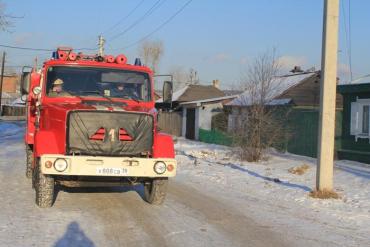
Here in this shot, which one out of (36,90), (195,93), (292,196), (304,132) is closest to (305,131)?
(304,132)

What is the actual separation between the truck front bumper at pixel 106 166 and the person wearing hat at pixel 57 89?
1881mm

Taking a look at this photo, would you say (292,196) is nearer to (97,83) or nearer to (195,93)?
(97,83)

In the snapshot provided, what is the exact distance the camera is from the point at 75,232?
737cm

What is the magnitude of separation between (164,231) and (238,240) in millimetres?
1065

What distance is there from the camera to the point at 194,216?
28.9 feet

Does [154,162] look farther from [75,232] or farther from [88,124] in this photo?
[75,232]

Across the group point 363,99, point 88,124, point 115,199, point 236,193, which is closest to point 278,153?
point 363,99

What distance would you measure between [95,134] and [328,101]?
5129 mm

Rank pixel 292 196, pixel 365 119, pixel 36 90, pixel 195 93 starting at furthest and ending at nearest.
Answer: pixel 195 93
pixel 365 119
pixel 292 196
pixel 36 90

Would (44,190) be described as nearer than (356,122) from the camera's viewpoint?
Yes

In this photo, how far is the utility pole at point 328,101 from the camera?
36.7 feet

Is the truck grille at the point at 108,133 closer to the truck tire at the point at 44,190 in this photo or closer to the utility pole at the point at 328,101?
the truck tire at the point at 44,190

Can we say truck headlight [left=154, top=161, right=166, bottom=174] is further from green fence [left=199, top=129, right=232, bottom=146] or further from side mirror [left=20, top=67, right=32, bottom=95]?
green fence [left=199, top=129, right=232, bottom=146]

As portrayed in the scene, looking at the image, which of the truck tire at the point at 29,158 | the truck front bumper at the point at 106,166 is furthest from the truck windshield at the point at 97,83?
the truck tire at the point at 29,158
